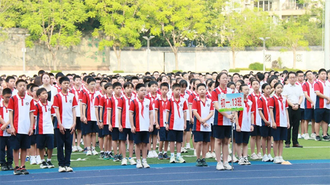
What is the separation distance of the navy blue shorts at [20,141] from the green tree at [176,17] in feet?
109

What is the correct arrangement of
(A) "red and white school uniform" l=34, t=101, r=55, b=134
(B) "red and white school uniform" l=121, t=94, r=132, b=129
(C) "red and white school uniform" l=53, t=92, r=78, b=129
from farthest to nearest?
1. (B) "red and white school uniform" l=121, t=94, r=132, b=129
2. (A) "red and white school uniform" l=34, t=101, r=55, b=134
3. (C) "red and white school uniform" l=53, t=92, r=78, b=129

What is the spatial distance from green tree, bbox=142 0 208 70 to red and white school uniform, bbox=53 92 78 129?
108 feet

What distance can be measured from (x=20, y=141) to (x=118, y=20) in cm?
3311

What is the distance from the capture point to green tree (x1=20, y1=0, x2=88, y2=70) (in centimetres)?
3906

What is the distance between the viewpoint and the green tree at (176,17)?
41.8m

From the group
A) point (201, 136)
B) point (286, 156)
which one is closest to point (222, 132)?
point (201, 136)

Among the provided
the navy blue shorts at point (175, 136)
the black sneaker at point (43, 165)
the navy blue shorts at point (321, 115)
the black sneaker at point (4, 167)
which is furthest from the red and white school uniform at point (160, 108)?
the navy blue shorts at point (321, 115)

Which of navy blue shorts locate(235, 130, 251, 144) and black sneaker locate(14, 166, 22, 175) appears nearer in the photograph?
black sneaker locate(14, 166, 22, 175)

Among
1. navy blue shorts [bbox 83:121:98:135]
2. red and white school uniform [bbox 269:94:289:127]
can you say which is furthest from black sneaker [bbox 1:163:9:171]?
red and white school uniform [bbox 269:94:289:127]

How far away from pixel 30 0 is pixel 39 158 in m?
32.7

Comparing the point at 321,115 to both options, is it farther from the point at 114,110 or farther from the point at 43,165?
the point at 43,165

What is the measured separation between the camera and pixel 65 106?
9.21m

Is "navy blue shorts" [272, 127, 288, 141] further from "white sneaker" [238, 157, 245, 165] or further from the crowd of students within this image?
"white sneaker" [238, 157, 245, 165]

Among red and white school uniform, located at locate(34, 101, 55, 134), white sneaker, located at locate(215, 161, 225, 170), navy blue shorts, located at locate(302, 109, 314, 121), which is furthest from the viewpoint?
navy blue shorts, located at locate(302, 109, 314, 121)
